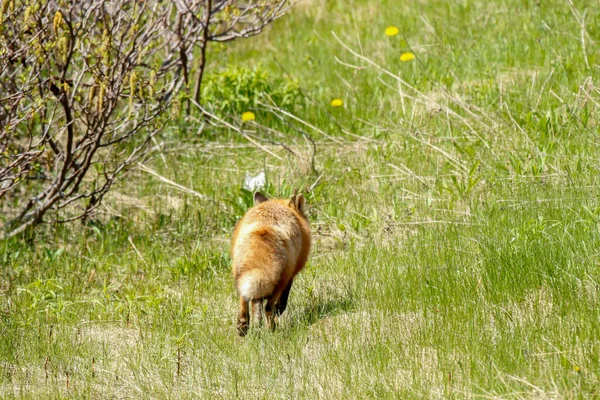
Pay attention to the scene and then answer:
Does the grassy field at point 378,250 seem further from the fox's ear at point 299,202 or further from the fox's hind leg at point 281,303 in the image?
the fox's ear at point 299,202

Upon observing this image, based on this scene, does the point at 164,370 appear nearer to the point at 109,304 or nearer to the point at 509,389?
the point at 109,304

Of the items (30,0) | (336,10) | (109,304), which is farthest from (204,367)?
(336,10)

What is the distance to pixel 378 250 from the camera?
6828 millimetres

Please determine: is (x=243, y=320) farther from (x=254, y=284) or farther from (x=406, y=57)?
(x=406, y=57)

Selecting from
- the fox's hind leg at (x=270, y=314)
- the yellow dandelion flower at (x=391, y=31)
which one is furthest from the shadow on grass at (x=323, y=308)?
the yellow dandelion flower at (x=391, y=31)

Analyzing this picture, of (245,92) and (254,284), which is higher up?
(254,284)

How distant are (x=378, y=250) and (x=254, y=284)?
175 cm

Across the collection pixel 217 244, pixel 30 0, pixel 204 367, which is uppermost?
pixel 30 0

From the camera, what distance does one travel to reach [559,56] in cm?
926

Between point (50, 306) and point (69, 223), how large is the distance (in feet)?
6.71

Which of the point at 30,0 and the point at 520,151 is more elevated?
the point at 30,0

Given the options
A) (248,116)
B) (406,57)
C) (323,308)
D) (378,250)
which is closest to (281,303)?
(323,308)

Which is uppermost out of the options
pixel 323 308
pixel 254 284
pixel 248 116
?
pixel 254 284

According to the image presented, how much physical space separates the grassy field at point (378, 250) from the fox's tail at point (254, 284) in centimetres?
33
